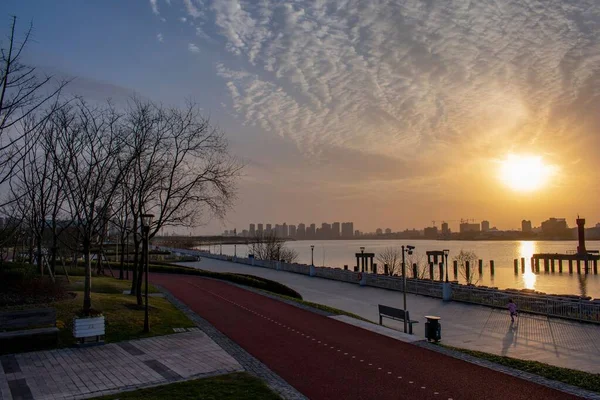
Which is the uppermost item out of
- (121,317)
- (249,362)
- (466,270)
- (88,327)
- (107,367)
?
(88,327)

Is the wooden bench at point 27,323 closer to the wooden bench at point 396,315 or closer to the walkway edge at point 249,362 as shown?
the walkway edge at point 249,362

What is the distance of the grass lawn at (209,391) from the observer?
8.84m

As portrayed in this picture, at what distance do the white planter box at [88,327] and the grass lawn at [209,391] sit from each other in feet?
15.2

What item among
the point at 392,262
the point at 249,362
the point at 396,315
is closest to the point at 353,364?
the point at 249,362

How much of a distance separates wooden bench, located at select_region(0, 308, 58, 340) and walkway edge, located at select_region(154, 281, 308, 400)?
4.70m

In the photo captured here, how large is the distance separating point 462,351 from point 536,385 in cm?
298

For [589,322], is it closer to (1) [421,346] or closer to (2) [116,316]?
(1) [421,346]

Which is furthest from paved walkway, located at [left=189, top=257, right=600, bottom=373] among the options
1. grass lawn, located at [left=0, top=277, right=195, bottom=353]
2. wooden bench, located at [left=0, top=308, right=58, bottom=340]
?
wooden bench, located at [left=0, top=308, right=58, bottom=340]

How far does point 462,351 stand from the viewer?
1270cm

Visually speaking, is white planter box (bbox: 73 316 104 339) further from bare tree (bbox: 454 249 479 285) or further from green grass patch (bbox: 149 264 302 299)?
bare tree (bbox: 454 249 479 285)

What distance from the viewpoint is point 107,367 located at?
1106 cm

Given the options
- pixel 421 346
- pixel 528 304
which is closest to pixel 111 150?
pixel 421 346

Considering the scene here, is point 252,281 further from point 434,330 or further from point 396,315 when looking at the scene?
point 434,330

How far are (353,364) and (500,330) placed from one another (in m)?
7.95
